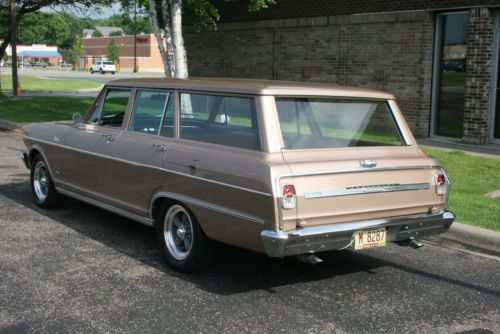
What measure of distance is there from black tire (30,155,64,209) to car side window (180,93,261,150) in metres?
2.63

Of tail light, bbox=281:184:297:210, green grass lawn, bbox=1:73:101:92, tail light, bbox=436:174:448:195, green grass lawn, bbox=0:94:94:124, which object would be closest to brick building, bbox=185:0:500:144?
green grass lawn, bbox=0:94:94:124

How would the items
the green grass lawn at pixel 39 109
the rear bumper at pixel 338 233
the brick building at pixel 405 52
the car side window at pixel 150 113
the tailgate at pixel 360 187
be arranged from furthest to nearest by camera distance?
1. the green grass lawn at pixel 39 109
2. the brick building at pixel 405 52
3. the car side window at pixel 150 113
4. the tailgate at pixel 360 187
5. the rear bumper at pixel 338 233

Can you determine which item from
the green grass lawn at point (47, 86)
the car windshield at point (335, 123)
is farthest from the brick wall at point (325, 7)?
the green grass lawn at point (47, 86)

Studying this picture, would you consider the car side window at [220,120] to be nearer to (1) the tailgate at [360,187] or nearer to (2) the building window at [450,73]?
(1) the tailgate at [360,187]

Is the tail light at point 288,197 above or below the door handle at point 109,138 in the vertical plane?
below

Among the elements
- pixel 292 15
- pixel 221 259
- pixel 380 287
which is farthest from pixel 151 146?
pixel 292 15

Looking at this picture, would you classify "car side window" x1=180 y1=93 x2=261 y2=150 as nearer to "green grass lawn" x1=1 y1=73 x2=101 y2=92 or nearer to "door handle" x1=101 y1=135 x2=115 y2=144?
"door handle" x1=101 y1=135 x2=115 y2=144

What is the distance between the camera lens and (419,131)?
46.8 ft

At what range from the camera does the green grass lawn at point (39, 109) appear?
18.3 m

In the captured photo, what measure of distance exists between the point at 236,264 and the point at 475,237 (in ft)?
8.47

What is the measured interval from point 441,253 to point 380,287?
4.60ft

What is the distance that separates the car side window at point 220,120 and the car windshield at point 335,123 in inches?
10.0

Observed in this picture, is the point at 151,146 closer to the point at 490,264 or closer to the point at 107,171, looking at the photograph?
the point at 107,171

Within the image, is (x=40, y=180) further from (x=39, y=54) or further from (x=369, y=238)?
(x=39, y=54)
